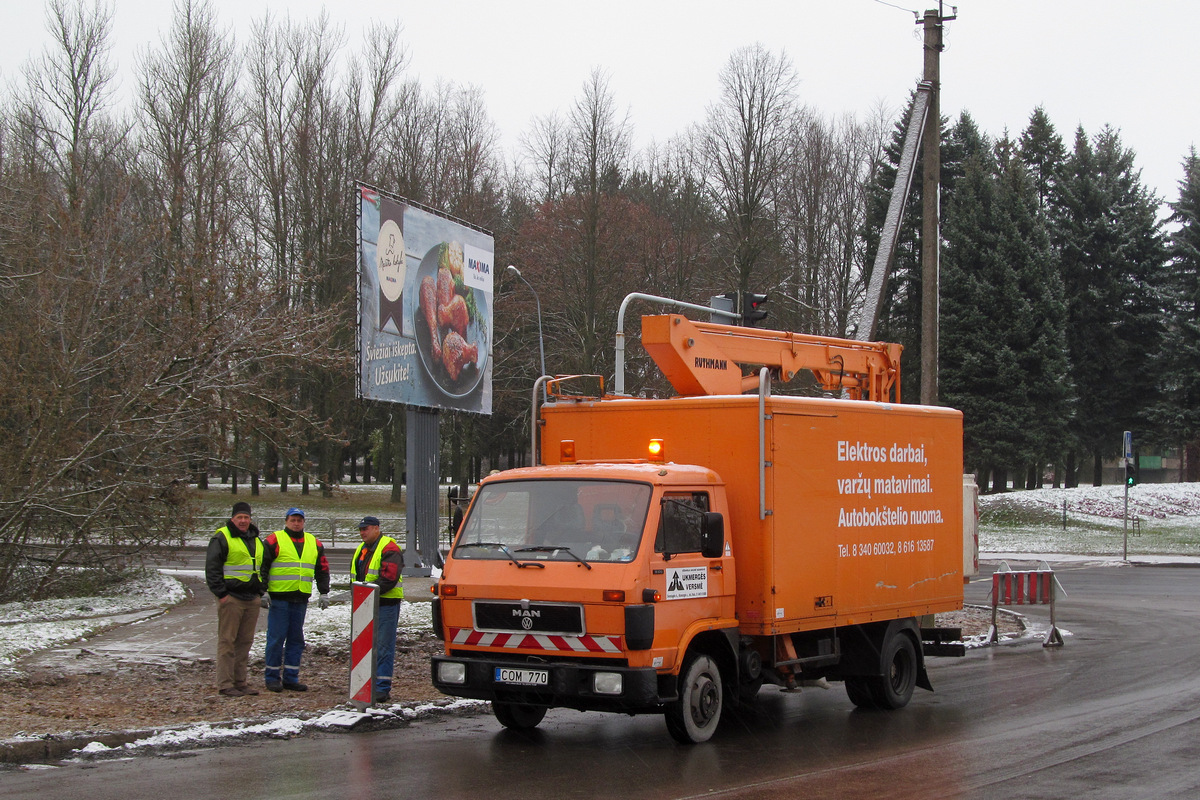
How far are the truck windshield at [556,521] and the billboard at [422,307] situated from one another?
32.5 feet

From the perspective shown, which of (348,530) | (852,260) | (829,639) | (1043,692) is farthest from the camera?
(852,260)

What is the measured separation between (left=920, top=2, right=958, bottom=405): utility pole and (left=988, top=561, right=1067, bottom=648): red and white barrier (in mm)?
2830

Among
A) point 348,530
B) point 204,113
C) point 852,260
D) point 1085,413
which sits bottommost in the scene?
point 348,530

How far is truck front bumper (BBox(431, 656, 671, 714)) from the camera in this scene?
8383mm

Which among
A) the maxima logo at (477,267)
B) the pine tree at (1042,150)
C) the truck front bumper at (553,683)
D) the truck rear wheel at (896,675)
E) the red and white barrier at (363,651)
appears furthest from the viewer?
the pine tree at (1042,150)

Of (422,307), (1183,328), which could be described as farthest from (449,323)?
(1183,328)

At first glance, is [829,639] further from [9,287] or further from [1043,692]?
[9,287]

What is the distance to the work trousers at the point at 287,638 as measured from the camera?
11.0 meters

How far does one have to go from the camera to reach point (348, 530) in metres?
37.4

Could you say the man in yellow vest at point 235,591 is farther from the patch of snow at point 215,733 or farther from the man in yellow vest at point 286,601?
the patch of snow at point 215,733

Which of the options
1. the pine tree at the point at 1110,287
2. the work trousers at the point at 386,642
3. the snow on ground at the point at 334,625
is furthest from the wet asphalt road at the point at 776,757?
the pine tree at the point at 1110,287

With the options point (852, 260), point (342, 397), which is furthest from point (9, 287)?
point (852, 260)

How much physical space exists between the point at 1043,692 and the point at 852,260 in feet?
139

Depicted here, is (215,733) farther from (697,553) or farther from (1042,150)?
(1042,150)
